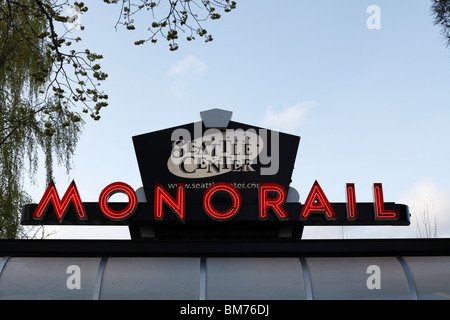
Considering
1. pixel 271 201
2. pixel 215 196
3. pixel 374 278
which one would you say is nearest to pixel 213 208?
pixel 271 201

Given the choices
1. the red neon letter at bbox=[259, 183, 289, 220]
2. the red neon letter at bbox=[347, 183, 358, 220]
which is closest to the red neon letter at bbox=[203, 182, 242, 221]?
the red neon letter at bbox=[259, 183, 289, 220]

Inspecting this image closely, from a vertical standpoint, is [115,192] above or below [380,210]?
above

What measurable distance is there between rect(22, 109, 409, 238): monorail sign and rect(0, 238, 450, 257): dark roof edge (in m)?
3.23

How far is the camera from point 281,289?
9391 millimetres

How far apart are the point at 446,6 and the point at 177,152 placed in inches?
374

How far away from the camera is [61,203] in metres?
13.1

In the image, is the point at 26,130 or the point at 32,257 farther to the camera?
the point at 26,130

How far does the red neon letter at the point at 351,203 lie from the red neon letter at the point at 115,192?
255 inches

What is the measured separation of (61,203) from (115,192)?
158cm

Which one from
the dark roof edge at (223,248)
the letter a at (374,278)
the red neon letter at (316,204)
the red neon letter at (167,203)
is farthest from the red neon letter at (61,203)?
the letter a at (374,278)

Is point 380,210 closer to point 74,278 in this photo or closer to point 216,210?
point 216,210
